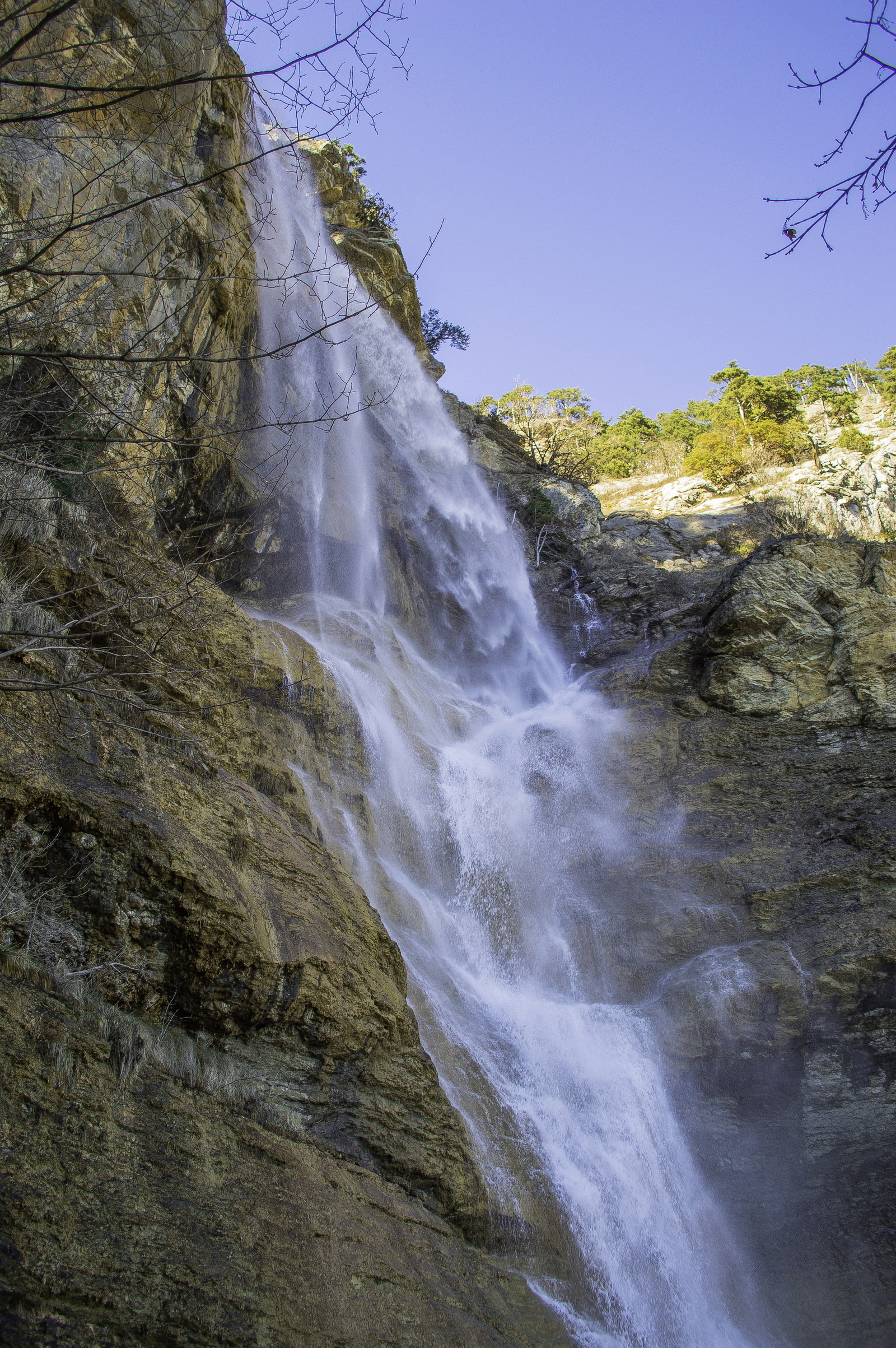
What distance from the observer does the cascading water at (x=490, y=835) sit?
7.55 m

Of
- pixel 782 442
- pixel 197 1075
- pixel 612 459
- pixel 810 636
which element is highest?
pixel 612 459

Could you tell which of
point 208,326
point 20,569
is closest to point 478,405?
point 208,326

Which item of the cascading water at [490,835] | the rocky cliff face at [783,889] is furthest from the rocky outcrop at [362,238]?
the rocky cliff face at [783,889]

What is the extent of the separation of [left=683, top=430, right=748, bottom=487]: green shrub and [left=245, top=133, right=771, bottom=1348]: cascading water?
1206 centimetres

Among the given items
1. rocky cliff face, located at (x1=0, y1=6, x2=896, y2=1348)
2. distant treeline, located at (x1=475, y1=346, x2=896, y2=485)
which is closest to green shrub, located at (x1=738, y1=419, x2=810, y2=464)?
distant treeline, located at (x1=475, y1=346, x2=896, y2=485)

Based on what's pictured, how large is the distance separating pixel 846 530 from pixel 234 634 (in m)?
23.6

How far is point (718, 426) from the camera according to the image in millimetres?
36062

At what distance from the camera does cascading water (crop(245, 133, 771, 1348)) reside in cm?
755

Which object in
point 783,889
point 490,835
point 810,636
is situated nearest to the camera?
point 783,889

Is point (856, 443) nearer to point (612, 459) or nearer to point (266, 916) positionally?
point (612, 459)

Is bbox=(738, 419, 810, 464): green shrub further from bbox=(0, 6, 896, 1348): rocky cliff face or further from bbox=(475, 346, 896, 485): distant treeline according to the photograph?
bbox=(0, 6, 896, 1348): rocky cliff face

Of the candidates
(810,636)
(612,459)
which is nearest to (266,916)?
(810,636)

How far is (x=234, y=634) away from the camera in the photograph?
11.0 metres

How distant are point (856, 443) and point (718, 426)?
19.5ft
